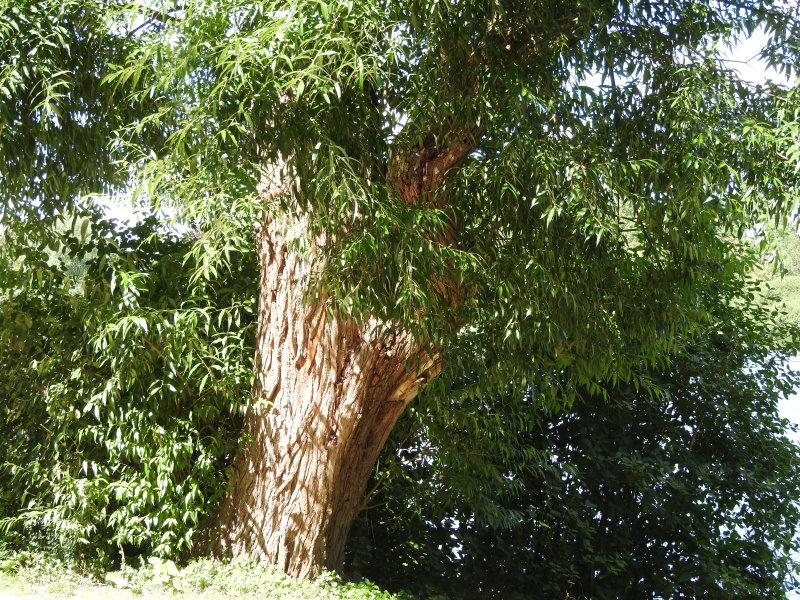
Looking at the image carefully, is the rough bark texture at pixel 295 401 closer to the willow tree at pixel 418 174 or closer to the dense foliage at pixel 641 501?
the willow tree at pixel 418 174

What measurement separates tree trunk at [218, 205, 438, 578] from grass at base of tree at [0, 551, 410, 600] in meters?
0.20

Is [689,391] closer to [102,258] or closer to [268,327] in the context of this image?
[268,327]

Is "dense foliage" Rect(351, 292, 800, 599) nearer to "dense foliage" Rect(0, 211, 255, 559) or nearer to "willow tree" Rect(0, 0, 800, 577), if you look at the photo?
"willow tree" Rect(0, 0, 800, 577)

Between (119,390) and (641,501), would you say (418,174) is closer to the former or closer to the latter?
(119,390)

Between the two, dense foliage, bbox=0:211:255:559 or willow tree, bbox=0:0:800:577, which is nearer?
willow tree, bbox=0:0:800:577

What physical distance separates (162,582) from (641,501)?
408 cm

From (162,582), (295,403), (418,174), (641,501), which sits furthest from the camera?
(641,501)

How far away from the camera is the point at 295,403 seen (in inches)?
191

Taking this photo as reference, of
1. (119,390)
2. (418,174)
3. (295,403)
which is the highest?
(418,174)

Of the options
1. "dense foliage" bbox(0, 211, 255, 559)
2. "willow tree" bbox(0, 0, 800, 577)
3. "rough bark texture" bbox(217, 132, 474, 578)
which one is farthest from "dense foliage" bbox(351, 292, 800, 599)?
"dense foliage" bbox(0, 211, 255, 559)

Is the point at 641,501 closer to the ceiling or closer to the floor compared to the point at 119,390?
closer to the ceiling

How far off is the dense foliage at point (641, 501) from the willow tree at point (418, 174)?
1.89 meters

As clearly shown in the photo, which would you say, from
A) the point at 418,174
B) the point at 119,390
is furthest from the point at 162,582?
the point at 418,174

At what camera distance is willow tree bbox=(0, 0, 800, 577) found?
4062 mm
